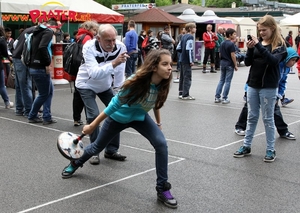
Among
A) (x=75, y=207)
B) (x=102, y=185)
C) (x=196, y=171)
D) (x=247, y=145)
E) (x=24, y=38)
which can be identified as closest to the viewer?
(x=75, y=207)

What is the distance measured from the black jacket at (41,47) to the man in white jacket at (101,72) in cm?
232

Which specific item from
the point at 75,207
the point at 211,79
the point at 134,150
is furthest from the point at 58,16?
the point at 75,207

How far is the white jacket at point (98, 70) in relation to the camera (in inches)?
210

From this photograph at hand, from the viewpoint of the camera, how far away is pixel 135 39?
1564cm

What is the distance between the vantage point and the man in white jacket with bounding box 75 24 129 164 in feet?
17.6

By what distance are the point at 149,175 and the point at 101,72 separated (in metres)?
1.36

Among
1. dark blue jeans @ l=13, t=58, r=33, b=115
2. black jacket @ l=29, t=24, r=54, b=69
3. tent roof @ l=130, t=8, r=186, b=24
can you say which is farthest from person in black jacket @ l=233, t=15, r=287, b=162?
tent roof @ l=130, t=8, r=186, b=24

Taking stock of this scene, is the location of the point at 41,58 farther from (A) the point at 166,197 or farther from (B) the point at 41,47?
(A) the point at 166,197

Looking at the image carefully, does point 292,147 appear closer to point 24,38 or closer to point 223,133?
point 223,133

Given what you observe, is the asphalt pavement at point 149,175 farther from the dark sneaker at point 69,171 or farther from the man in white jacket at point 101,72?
the man in white jacket at point 101,72

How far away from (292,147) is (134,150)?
2486 millimetres

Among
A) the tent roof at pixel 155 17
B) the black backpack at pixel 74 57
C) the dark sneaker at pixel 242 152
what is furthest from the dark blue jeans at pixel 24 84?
the tent roof at pixel 155 17

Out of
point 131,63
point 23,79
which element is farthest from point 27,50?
point 131,63

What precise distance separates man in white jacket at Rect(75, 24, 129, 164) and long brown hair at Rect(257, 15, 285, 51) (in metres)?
1.87
